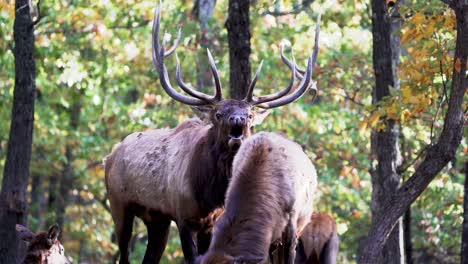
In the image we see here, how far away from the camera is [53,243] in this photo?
35.8 ft

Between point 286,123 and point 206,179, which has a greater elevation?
point 286,123

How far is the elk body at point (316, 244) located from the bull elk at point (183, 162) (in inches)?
52.6

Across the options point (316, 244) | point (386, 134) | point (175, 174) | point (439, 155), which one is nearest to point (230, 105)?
point (175, 174)

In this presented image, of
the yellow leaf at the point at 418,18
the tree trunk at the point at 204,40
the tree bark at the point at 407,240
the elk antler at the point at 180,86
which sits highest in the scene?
the tree trunk at the point at 204,40

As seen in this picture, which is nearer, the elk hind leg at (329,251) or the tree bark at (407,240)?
the elk hind leg at (329,251)

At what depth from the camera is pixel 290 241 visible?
995cm

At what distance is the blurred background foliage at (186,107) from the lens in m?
19.1

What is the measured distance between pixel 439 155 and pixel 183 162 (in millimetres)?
2943

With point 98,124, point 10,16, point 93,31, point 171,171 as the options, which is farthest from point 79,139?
point 171,171

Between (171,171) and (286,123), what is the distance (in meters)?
11.3

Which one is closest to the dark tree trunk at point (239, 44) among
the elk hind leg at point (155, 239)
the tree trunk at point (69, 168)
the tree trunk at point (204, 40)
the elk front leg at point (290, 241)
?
the elk hind leg at point (155, 239)

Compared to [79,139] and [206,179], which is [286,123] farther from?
[206,179]

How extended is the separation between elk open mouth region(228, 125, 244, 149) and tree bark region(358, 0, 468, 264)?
5.30 feet

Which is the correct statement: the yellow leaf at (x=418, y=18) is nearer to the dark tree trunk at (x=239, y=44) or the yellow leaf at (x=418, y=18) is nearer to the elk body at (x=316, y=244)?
the dark tree trunk at (x=239, y=44)
